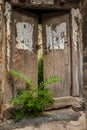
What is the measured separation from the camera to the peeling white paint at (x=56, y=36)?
5301 mm

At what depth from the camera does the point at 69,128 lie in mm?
4695

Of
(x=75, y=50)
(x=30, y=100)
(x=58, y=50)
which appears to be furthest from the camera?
(x=58, y=50)

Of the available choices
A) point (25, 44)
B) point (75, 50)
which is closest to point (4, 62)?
point (25, 44)

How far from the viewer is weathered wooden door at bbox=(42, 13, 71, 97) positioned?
17.1ft

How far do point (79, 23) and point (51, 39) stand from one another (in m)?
0.64

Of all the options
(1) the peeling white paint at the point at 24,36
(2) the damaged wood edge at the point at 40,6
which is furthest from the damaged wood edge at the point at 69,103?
(2) the damaged wood edge at the point at 40,6

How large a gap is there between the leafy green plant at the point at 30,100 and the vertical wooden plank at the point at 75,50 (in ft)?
1.86

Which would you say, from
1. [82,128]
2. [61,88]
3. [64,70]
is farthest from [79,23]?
[82,128]

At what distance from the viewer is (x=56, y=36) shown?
5.37 metres

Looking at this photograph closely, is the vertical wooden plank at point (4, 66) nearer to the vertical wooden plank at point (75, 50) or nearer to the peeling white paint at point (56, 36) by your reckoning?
the peeling white paint at point (56, 36)

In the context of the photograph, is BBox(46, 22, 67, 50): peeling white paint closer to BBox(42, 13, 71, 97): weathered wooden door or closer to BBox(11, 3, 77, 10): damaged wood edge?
BBox(42, 13, 71, 97): weathered wooden door

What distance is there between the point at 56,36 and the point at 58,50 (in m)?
0.30

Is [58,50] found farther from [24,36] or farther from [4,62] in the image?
[4,62]

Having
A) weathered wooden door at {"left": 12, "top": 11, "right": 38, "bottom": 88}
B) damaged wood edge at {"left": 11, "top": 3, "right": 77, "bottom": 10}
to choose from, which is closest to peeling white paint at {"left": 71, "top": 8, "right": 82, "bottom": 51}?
damaged wood edge at {"left": 11, "top": 3, "right": 77, "bottom": 10}
